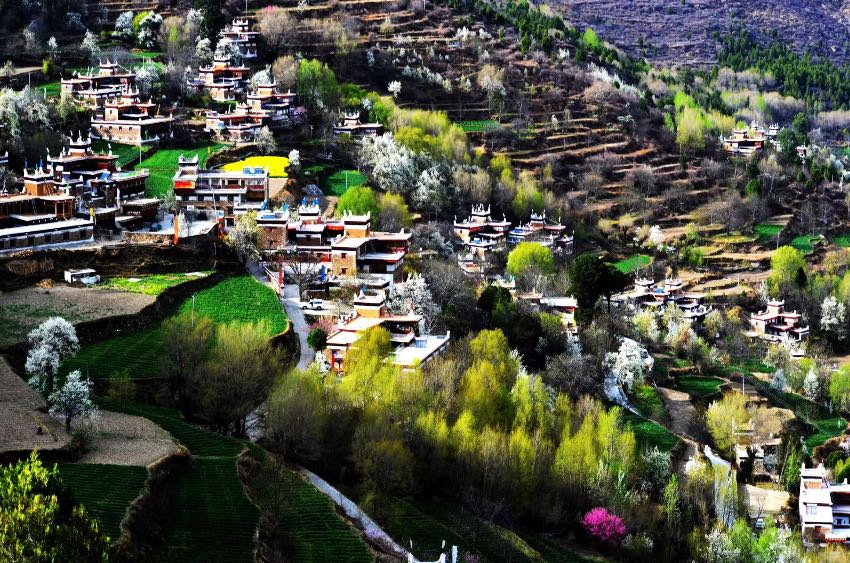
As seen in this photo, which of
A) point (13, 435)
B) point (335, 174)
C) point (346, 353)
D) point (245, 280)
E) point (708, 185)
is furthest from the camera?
point (708, 185)

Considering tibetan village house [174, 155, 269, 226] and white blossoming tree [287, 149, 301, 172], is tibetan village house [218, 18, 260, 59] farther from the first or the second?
tibetan village house [174, 155, 269, 226]

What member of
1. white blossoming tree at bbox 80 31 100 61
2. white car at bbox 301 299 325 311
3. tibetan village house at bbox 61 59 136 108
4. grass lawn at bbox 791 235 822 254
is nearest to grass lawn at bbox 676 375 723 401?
white car at bbox 301 299 325 311

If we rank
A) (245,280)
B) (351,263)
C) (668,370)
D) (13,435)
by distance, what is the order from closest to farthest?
(13,435)
(245,280)
(351,263)
(668,370)

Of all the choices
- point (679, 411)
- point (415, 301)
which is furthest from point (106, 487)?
point (679, 411)

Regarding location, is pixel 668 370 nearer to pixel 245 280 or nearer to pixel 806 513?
pixel 806 513

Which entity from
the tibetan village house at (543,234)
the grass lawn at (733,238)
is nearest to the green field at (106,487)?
the tibetan village house at (543,234)

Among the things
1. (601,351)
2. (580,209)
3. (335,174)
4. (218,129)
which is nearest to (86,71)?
A: (218,129)

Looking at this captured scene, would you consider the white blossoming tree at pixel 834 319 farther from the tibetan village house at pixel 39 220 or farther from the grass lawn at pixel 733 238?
the tibetan village house at pixel 39 220
